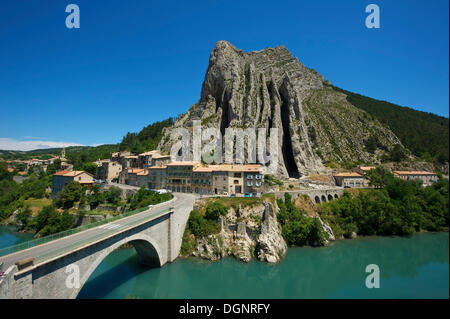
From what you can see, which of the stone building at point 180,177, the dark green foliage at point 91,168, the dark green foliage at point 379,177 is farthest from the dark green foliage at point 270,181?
the dark green foliage at point 91,168

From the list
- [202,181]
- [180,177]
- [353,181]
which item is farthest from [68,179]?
[353,181]

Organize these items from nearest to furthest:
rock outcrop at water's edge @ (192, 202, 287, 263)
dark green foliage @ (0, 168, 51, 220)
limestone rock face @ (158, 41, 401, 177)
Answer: rock outcrop at water's edge @ (192, 202, 287, 263) < dark green foliage @ (0, 168, 51, 220) < limestone rock face @ (158, 41, 401, 177)

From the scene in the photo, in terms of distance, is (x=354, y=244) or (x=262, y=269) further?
(x=354, y=244)

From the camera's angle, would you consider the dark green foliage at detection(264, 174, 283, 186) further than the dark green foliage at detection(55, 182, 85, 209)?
No

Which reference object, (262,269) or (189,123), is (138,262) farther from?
(189,123)

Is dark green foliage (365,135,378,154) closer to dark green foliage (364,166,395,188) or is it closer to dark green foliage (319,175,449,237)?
dark green foliage (364,166,395,188)

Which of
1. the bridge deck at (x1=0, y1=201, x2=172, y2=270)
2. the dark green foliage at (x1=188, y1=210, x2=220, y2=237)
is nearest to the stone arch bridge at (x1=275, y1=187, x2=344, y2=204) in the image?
the dark green foliage at (x1=188, y1=210, x2=220, y2=237)

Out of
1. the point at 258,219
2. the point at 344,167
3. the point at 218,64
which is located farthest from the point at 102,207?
the point at 344,167
